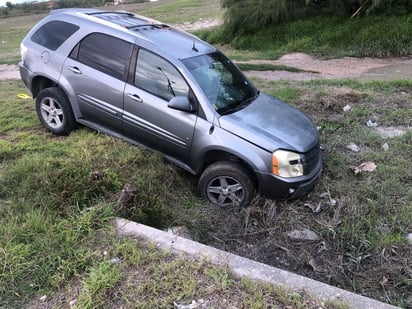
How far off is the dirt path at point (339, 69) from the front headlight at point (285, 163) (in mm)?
6678

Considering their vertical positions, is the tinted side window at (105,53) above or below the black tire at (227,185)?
above

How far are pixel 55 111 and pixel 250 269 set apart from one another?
12.9 feet

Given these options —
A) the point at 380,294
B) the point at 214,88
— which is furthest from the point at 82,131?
the point at 380,294

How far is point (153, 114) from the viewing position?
4820mm

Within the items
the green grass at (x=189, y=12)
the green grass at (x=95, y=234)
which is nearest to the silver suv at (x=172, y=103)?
the green grass at (x=95, y=234)

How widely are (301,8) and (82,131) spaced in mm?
11293

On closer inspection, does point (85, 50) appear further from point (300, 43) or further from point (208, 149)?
A: point (300, 43)

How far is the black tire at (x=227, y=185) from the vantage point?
174 inches

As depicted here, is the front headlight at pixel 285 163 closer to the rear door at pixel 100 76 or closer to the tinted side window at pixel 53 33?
the rear door at pixel 100 76

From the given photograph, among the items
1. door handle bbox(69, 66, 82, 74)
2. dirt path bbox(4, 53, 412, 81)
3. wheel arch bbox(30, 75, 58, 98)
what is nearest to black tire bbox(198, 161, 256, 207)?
door handle bbox(69, 66, 82, 74)

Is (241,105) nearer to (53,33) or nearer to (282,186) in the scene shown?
(282,186)

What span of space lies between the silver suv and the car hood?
0.01 m

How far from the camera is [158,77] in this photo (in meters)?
4.86

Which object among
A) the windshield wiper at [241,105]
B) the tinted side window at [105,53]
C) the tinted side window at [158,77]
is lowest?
the windshield wiper at [241,105]
